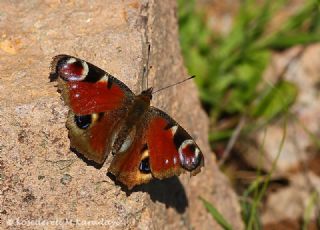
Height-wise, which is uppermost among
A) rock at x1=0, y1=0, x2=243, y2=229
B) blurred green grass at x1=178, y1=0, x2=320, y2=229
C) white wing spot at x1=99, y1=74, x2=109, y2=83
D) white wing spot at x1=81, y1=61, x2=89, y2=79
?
white wing spot at x1=81, y1=61, x2=89, y2=79

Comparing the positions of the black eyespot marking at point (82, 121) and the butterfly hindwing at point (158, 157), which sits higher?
the black eyespot marking at point (82, 121)

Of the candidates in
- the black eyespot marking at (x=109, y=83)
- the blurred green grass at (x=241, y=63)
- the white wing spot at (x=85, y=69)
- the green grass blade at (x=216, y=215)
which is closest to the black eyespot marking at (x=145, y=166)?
the black eyespot marking at (x=109, y=83)

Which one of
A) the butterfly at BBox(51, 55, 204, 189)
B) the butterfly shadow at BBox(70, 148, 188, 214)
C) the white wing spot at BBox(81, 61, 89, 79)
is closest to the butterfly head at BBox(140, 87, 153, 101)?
the butterfly at BBox(51, 55, 204, 189)

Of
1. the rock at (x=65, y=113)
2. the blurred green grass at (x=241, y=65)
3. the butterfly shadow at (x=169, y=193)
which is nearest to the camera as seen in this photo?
the rock at (x=65, y=113)

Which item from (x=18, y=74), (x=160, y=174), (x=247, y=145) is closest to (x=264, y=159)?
(x=247, y=145)

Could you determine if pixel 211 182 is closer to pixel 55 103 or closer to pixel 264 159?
pixel 264 159

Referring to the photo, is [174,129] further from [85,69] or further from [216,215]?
[216,215]

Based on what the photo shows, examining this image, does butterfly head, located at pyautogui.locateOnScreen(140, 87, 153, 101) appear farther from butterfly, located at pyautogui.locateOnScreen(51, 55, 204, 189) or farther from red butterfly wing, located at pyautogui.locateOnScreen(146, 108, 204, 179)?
red butterfly wing, located at pyautogui.locateOnScreen(146, 108, 204, 179)

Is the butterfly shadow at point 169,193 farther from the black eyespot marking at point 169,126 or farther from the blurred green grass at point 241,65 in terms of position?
the blurred green grass at point 241,65
